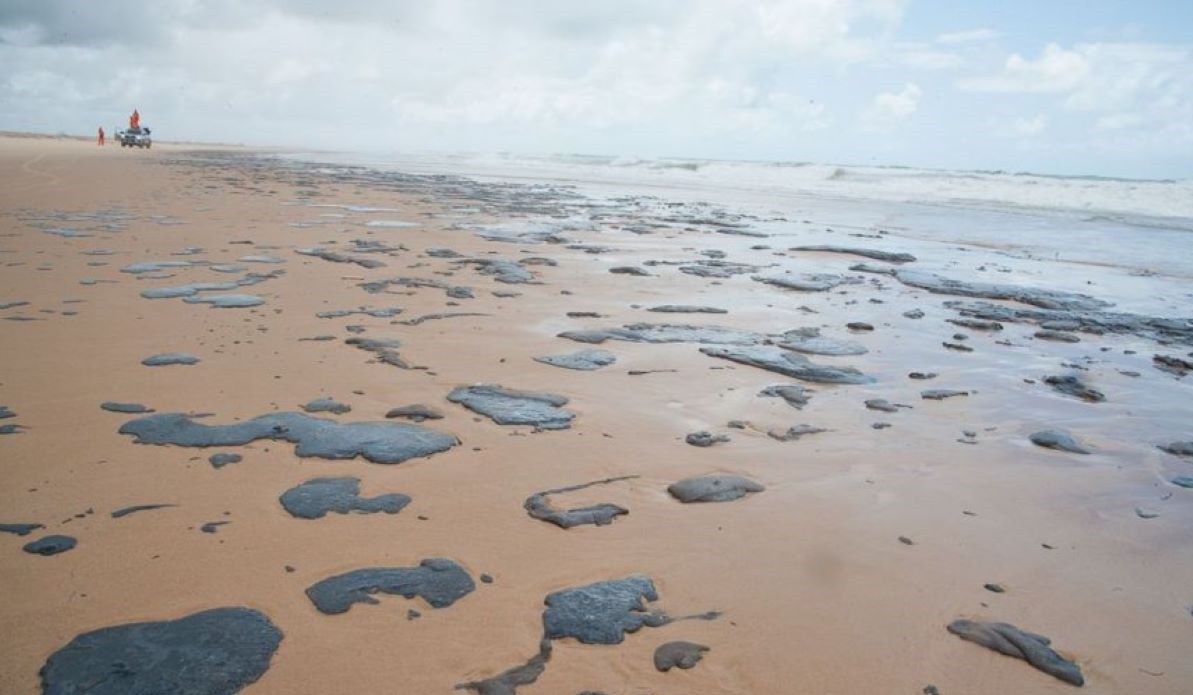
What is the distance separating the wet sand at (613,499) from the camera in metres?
2.17

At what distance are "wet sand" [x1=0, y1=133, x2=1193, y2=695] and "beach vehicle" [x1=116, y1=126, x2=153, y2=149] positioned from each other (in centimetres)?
4552

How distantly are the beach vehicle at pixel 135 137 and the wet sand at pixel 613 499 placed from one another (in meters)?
45.5

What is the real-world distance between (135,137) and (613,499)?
170 ft

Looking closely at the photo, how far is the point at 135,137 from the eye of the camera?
149 feet

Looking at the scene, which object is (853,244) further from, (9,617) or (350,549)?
(9,617)

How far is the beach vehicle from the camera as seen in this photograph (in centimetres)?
4516

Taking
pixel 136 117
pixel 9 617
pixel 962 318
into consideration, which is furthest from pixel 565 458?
pixel 136 117

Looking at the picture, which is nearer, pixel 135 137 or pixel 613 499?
pixel 613 499

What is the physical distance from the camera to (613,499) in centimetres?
310

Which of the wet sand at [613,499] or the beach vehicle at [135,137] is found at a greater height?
the beach vehicle at [135,137]

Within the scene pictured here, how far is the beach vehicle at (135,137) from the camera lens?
4516 cm

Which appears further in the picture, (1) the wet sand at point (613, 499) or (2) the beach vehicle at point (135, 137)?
(2) the beach vehicle at point (135, 137)

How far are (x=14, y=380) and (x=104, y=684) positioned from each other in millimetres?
2885

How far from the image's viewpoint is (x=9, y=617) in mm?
2115
